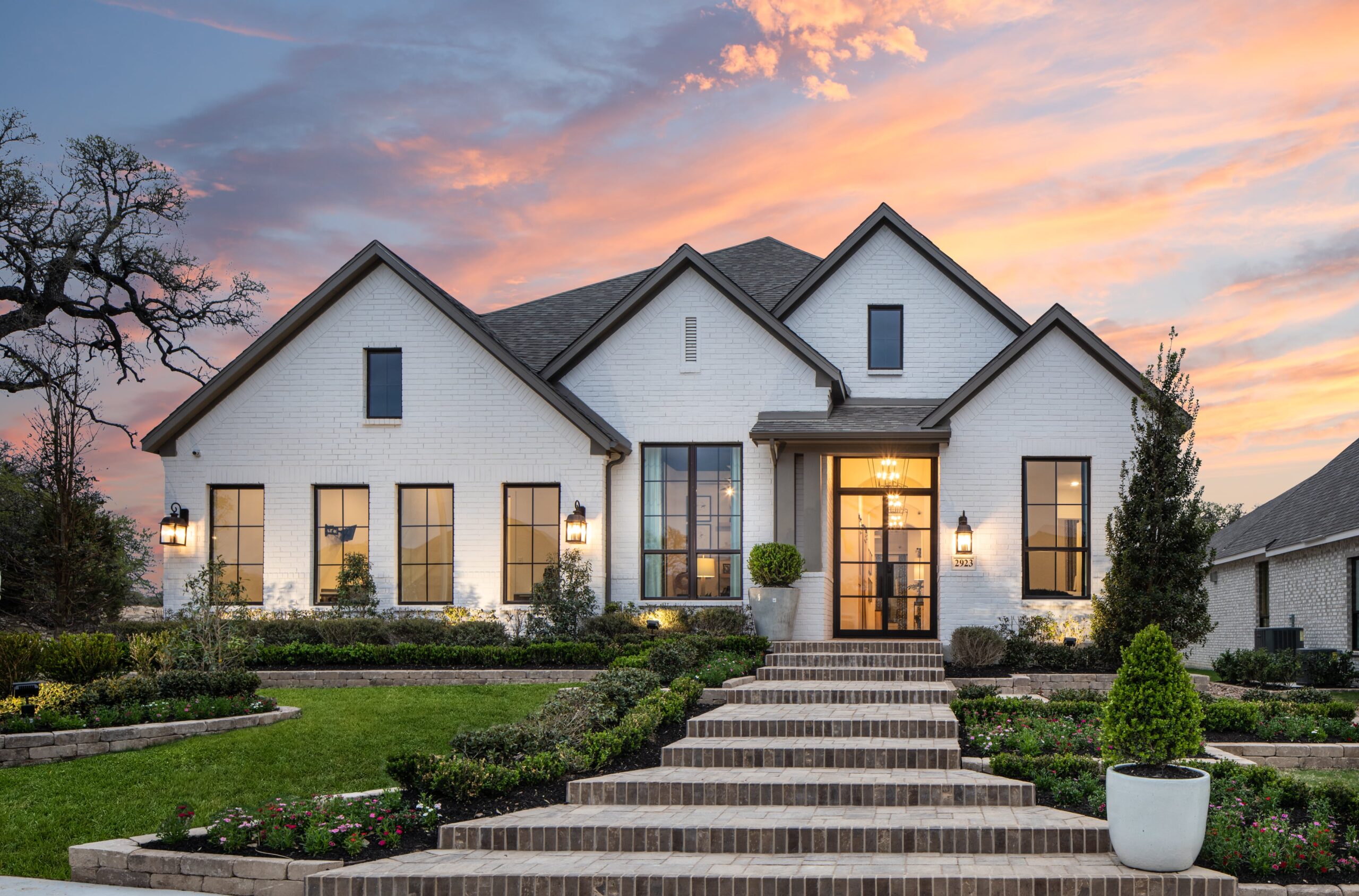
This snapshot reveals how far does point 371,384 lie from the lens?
17984mm

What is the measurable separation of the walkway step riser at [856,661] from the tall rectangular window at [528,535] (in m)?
4.54

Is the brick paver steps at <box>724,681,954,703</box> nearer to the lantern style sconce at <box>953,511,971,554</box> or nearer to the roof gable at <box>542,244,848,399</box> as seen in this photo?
the lantern style sconce at <box>953,511,971,554</box>

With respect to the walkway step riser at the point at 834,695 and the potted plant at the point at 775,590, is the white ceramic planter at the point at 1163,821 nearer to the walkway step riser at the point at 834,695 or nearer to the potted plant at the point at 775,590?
the walkway step riser at the point at 834,695

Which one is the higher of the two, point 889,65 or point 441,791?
point 889,65

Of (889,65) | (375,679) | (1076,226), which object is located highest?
(889,65)

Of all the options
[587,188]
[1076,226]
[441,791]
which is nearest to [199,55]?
[587,188]

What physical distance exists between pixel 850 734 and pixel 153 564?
23.3 m

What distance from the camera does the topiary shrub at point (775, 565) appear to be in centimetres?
1602

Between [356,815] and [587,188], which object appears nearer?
[356,815]

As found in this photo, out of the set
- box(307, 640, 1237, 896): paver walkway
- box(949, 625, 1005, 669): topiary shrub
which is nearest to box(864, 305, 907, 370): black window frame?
box(949, 625, 1005, 669): topiary shrub

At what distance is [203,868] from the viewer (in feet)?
23.1

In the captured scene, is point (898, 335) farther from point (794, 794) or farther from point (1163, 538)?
point (794, 794)

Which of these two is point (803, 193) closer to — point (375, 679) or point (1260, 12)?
point (1260, 12)

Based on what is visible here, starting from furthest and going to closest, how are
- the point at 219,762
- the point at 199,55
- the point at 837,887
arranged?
1. the point at 199,55
2. the point at 219,762
3. the point at 837,887
